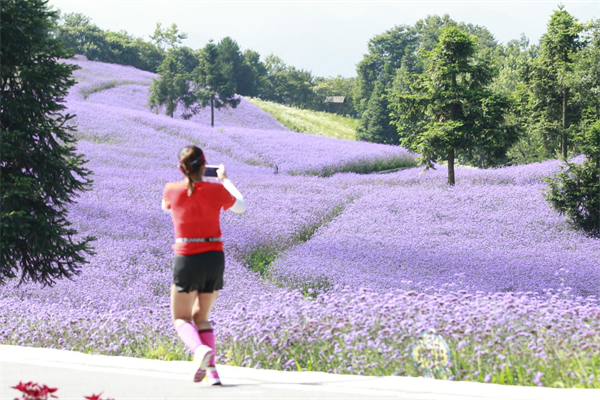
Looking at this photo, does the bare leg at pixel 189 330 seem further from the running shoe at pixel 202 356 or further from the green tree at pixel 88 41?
the green tree at pixel 88 41

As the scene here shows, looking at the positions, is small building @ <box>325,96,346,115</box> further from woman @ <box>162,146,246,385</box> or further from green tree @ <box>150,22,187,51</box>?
woman @ <box>162,146,246,385</box>

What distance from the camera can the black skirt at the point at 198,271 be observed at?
6141mm

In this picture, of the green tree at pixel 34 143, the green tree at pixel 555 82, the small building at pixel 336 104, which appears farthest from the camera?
the small building at pixel 336 104

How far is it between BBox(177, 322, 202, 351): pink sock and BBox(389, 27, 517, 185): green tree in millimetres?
21142

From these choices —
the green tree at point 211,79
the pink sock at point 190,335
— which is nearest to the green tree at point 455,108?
the pink sock at point 190,335

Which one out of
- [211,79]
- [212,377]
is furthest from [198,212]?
[211,79]

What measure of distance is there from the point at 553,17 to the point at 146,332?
113 ft

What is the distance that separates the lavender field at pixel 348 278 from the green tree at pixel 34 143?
733 mm

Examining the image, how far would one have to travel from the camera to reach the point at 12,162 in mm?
12266

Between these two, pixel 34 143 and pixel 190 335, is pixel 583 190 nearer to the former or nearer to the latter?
pixel 34 143

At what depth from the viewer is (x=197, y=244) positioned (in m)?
Result: 6.17

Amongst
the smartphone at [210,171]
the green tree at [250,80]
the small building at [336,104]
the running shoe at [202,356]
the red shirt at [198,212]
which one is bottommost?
the running shoe at [202,356]

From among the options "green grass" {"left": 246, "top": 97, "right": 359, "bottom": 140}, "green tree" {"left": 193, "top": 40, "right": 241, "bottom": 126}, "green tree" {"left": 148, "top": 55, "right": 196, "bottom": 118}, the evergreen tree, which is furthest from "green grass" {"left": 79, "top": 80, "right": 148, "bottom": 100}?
the evergreen tree

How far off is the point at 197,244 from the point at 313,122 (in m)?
71.0
